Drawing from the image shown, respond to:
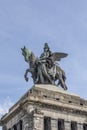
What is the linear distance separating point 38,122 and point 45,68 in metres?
8.45

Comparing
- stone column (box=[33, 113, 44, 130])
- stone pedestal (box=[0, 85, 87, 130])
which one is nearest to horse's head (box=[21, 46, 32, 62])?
stone pedestal (box=[0, 85, 87, 130])

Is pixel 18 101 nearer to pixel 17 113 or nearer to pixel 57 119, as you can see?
pixel 17 113

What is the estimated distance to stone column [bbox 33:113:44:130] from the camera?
140ft

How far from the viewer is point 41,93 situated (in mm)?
45781

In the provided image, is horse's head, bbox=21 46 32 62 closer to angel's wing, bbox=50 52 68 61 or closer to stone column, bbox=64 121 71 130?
angel's wing, bbox=50 52 68 61

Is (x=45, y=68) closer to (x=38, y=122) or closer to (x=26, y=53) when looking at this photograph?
(x=26, y=53)

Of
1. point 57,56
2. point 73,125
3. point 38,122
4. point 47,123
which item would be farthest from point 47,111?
point 57,56

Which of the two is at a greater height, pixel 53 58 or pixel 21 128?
pixel 53 58

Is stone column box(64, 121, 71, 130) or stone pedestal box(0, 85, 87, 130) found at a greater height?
stone pedestal box(0, 85, 87, 130)

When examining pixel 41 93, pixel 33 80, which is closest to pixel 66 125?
pixel 41 93

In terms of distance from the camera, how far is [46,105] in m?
44.8

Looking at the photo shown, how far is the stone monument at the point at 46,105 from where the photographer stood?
4378 cm

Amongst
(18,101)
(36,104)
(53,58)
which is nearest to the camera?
(36,104)

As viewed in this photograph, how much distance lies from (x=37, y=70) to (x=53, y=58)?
2.51 m
